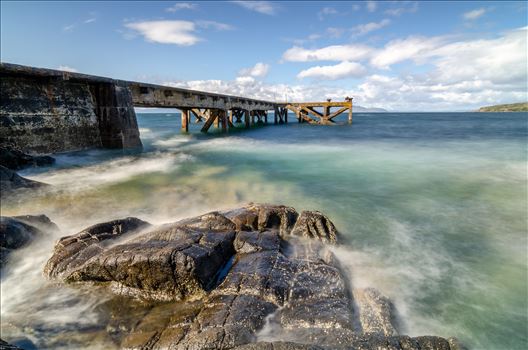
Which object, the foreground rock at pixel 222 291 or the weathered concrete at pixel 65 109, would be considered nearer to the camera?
the foreground rock at pixel 222 291

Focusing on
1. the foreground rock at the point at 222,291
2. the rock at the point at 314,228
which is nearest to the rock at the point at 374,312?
the foreground rock at the point at 222,291

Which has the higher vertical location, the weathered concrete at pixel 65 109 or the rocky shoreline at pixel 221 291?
the weathered concrete at pixel 65 109

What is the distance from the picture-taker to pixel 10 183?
22.0 feet

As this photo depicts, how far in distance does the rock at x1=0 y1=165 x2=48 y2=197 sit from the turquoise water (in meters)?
0.56

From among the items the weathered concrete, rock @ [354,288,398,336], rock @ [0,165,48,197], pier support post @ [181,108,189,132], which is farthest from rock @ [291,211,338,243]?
pier support post @ [181,108,189,132]

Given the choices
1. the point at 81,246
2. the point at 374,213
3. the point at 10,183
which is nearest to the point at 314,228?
the point at 374,213

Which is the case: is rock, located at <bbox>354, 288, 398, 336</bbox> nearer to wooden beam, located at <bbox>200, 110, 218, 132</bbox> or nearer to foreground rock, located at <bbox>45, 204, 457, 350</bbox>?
foreground rock, located at <bbox>45, 204, 457, 350</bbox>

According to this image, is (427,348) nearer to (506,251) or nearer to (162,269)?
(162,269)

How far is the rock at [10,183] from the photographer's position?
646 centimetres

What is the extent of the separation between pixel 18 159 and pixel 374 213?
1105cm

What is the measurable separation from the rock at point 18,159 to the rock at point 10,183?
237 centimetres

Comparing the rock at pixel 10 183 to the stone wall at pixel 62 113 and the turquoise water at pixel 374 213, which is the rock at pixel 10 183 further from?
the stone wall at pixel 62 113

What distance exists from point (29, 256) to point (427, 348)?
5314 millimetres

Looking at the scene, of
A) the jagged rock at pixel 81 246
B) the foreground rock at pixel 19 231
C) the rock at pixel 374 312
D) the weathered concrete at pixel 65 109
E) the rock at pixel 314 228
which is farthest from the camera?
the weathered concrete at pixel 65 109
